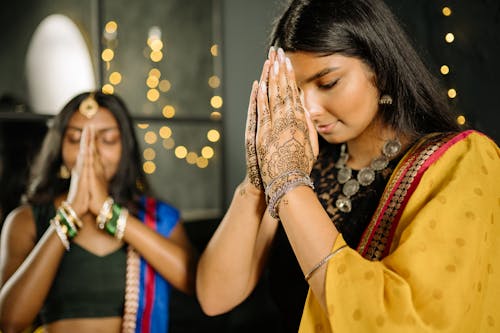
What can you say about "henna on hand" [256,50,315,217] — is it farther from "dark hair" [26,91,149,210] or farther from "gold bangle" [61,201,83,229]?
"dark hair" [26,91,149,210]

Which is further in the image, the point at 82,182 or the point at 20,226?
the point at 20,226

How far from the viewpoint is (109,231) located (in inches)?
68.0

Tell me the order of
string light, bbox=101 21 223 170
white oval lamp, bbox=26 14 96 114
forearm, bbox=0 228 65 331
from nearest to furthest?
1. forearm, bbox=0 228 65 331
2. white oval lamp, bbox=26 14 96 114
3. string light, bbox=101 21 223 170

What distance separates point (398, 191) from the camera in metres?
1.15

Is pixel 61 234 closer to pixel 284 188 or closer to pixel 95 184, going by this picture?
pixel 95 184

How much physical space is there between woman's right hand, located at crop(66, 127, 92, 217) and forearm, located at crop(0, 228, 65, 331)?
0.12 metres

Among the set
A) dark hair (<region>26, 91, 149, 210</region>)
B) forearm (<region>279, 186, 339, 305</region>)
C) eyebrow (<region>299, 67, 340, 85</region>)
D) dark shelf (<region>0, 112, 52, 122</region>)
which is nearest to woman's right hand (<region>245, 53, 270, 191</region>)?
eyebrow (<region>299, 67, 340, 85</region>)

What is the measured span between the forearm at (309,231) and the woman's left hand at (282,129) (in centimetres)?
5

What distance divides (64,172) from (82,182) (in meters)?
0.37

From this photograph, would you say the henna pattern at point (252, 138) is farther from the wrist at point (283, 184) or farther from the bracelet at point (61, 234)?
the bracelet at point (61, 234)

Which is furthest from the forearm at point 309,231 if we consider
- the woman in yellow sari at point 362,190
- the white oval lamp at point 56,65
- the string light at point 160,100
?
the string light at point 160,100

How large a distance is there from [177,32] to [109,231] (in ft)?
5.86

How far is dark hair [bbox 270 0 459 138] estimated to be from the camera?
1.22 metres

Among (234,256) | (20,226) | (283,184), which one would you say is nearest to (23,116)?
(20,226)
